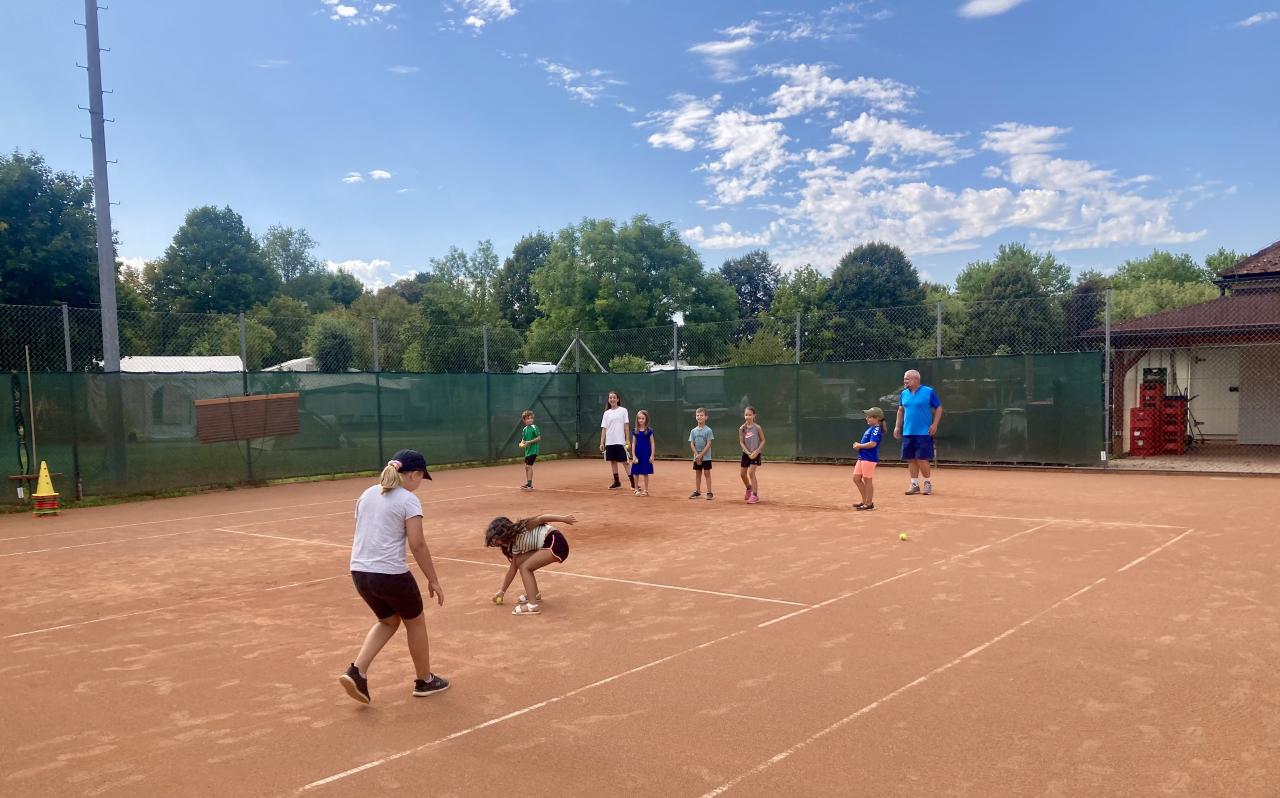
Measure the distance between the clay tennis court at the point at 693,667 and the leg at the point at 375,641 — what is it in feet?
0.83

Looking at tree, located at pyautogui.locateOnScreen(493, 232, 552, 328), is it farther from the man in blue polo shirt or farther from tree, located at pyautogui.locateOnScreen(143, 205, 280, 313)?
the man in blue polo shirt

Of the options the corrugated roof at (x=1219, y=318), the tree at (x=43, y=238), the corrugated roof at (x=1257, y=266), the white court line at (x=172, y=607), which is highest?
the tree at (x=43, y=238)

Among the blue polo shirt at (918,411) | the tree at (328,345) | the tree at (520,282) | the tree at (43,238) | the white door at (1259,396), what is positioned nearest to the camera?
the blue polo shirt at (918,411)

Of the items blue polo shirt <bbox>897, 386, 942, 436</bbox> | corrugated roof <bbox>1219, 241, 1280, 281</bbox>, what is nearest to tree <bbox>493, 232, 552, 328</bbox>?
corrugated roof <bbox>1219, 241, 1280, 281</bbox>

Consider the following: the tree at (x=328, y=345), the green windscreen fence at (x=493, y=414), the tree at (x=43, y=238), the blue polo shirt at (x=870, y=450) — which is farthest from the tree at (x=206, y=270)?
the blue polo shirt at (x=870, y=450)

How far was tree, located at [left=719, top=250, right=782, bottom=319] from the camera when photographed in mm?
74125

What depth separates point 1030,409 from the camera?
55.6 ft

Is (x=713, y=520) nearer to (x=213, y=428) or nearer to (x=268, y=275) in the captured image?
(x=213, y=428)

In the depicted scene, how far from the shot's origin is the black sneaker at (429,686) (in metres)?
5.00

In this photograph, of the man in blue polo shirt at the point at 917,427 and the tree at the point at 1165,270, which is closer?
the man in blue polo shirt at the point at 917,427

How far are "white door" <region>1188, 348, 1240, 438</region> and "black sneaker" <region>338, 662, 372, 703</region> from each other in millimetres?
23030

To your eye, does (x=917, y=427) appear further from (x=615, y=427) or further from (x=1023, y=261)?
(x=1023, y=261)

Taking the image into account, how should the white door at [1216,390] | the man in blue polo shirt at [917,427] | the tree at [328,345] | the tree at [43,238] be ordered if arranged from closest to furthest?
the man in blue polo shirt at [917,427]
the white door at [1216,390]
the tree at [328,345]
the tree at [43,238]

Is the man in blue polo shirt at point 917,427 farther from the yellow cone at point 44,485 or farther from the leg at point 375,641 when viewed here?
the yellow cone at point 44,485
